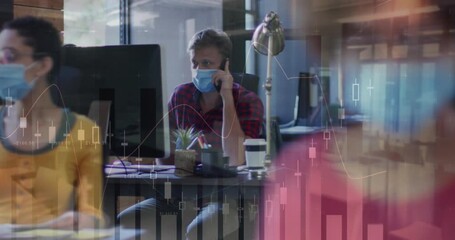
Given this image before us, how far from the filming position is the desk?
1.33 metres

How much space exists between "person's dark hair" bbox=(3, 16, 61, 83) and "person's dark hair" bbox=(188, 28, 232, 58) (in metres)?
0.42

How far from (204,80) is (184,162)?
0.26m

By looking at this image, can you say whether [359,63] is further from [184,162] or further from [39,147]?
[39,147]

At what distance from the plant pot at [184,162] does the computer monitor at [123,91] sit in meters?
0.04

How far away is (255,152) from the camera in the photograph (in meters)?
1.29

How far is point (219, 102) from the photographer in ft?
4.27

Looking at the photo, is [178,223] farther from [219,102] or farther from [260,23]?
[260,23]

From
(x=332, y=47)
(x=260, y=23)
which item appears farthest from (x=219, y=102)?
(x=332, y=47)

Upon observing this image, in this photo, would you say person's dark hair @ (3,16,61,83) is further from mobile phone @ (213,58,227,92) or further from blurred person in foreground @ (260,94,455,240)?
blurred person in foreground @ (260,94,455,240)

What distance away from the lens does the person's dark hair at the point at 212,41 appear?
1.28 meters

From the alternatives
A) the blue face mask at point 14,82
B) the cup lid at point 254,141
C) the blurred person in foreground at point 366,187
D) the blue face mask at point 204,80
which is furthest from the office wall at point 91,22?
the blurred person in foreground at point 366,187

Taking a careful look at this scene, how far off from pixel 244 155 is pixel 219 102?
7.1 inches

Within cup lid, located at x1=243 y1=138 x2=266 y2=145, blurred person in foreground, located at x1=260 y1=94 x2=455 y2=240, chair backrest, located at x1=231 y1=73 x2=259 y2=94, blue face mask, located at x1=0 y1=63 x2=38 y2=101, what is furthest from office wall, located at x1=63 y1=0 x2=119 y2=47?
blurred person in foreground, located at x1=260 y1=94 x2=455 y2=240

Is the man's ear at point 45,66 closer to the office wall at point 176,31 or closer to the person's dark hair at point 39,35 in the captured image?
the person's dark hair at point 39,35
